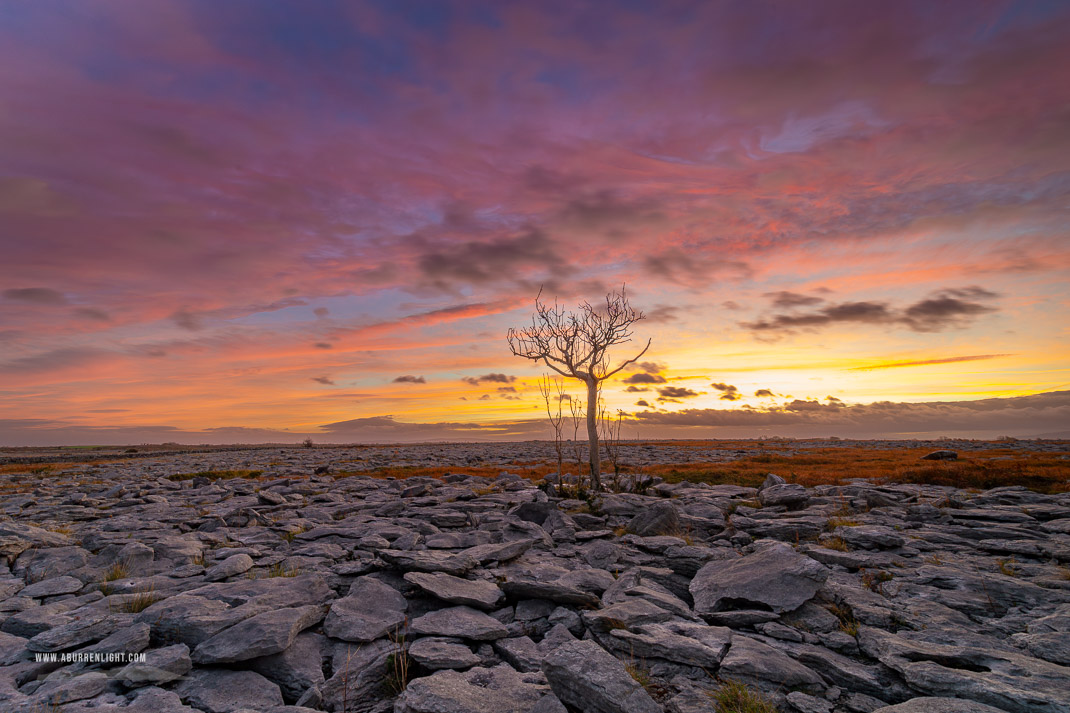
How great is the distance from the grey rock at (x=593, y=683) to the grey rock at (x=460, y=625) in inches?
67.5

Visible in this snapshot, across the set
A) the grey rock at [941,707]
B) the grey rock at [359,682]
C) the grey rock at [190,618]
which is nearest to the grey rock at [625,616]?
the grey rock at [359,682]

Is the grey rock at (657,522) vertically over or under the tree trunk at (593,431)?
under

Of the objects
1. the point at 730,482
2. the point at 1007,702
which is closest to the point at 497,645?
the point at 1007,702

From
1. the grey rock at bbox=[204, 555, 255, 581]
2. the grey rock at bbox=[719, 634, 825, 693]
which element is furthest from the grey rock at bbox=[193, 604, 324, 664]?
the grey rock at bbox=[719, 634, 825, 693]

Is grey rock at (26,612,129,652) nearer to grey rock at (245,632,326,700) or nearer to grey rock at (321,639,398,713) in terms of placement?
grey rock at (245,632,326,700)

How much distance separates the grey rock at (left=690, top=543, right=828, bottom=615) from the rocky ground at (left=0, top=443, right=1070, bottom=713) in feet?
0.14

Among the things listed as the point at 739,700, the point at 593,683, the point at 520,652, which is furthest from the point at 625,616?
the point at 593,683

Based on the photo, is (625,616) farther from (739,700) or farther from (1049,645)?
(1049,645)

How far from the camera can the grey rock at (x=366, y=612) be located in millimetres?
7416

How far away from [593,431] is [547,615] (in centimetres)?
1313

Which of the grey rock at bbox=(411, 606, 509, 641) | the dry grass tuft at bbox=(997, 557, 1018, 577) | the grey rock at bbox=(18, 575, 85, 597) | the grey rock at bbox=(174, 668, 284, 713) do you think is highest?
the grey rock at bbox=(18, 575, 85, 597)

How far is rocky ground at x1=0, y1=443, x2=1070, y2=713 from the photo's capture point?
5.77 m

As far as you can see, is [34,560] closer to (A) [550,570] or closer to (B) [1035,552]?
(A) [550,570]

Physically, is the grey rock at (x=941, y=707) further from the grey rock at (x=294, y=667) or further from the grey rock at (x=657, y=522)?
the grey rock at (x=657, y=522)
